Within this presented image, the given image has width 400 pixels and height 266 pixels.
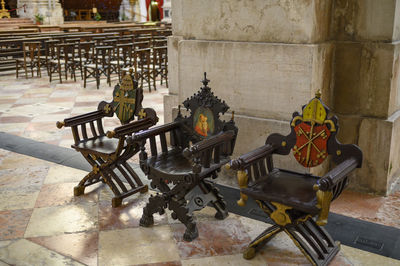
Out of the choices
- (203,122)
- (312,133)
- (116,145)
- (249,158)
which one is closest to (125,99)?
(116,145)

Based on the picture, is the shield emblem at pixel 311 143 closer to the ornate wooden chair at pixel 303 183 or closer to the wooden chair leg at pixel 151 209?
the ornate wooden chair at pixel 303 183

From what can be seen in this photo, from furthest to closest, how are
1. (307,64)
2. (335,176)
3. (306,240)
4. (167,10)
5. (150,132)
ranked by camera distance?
(167,10) → (307,64) → (150,132) → (306,240) → (335,176)

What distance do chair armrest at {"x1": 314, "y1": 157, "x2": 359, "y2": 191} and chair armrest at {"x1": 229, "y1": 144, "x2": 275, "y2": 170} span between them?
1.44 feet

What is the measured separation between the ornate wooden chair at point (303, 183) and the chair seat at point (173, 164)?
1.18 ft

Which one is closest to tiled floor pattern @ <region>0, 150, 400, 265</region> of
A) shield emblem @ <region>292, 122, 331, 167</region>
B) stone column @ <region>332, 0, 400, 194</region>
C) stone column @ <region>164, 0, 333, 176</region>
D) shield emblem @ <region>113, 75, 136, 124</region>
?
shield emblem @ <region>292, 122, 331, 167</region>

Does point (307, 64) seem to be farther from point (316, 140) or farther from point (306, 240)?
point (306, 240)

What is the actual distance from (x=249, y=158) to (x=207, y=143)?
1.04ft

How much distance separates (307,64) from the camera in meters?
3.40

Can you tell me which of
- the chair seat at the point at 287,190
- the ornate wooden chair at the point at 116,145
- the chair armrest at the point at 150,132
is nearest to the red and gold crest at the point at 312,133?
the chair seat at the point at 287,190

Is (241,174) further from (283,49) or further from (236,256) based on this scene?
(283,49)

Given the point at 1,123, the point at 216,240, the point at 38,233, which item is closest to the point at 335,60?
the point at 216,240

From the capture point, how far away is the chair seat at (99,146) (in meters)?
3.40

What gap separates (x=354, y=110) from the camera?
3693mm

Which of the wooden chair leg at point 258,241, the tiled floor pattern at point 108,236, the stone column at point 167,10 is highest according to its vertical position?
the stone column at point 167,10
